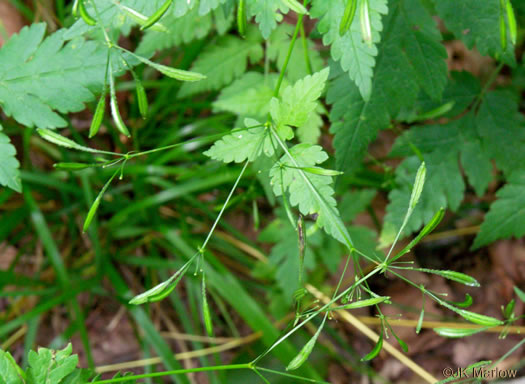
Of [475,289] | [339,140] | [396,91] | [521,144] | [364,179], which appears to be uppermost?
[396,91]

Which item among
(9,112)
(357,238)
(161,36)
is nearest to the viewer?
(9,112)

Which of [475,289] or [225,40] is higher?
[225,40]

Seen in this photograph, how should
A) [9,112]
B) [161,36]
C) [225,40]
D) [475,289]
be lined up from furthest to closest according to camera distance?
[475,289] < [225,40] < [161,36] < [9,112]

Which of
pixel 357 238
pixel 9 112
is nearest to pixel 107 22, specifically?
pixel 9 112

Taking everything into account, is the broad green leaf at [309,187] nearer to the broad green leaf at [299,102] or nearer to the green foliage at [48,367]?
the broad green leaf at [299,102]

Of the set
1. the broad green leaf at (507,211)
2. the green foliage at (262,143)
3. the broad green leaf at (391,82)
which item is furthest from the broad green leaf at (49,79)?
the broad green leaf at (507,211)

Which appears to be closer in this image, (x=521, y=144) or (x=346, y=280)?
(x=521, y=144)

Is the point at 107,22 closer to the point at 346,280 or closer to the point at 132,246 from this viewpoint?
the point at 132,246
